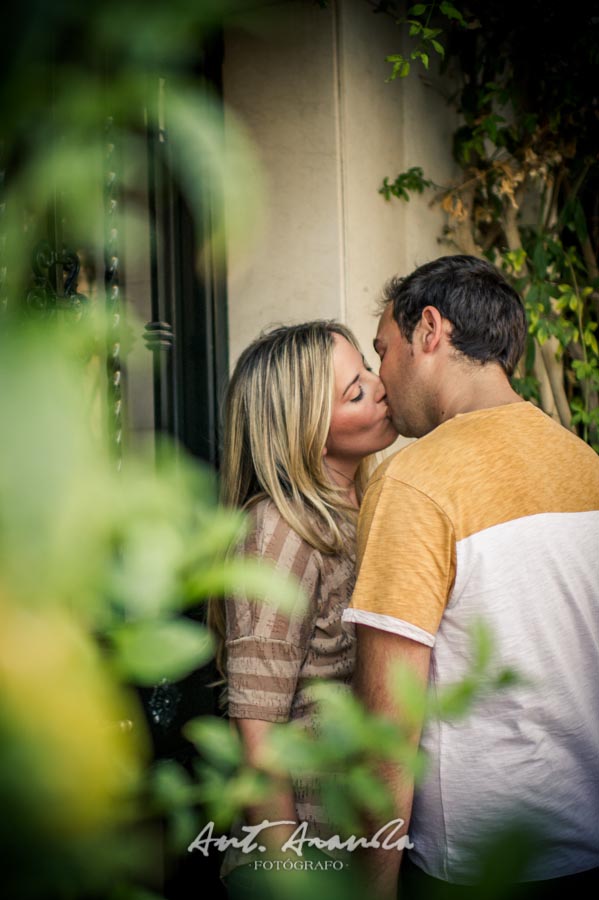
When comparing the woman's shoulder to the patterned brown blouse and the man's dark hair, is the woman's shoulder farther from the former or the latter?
the man's dark hair

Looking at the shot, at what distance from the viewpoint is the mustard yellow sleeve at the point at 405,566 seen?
1.32 metres

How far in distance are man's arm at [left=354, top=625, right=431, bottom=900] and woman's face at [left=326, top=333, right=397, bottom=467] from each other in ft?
2.13

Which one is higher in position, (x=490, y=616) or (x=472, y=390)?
(x=472, y=390)

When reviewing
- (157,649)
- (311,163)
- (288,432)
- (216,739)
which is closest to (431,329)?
(288,432)

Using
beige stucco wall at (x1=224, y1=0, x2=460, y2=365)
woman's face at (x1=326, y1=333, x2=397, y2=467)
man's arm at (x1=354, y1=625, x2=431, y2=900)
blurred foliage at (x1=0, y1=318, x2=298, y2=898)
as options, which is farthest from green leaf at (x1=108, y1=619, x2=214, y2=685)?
beige stucco wall at (x1=224, y1=0, x2=460, y2=365)

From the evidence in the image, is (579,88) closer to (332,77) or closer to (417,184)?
(417,184)

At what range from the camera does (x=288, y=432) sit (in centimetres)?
184

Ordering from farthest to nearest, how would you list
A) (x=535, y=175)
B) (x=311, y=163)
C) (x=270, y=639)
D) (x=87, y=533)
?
(x=535, y=175) → (x=311, y=163) → (x=270, y=639) → (x=87, y=533)

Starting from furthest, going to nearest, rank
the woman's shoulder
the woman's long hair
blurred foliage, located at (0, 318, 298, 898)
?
the woman's long hair
the woman's shoulder
blurred foliage, located at (0, 318, 298, 898)

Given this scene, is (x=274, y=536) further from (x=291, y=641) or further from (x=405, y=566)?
(x=405, y=566)

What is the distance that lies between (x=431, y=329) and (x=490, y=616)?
0.69 metres

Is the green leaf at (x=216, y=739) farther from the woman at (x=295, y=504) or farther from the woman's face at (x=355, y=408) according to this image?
the woman's face at (x=355, y=408)

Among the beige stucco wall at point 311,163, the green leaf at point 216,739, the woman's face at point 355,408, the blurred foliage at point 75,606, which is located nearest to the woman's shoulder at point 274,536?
the woman's face at point 355,408

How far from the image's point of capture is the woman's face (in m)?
1.88
